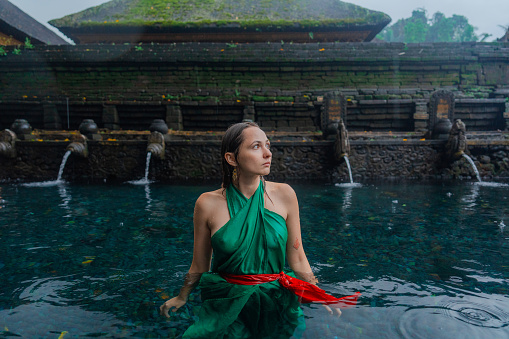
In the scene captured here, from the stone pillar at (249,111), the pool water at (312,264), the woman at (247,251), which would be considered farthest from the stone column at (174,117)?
the woman at (247,251)

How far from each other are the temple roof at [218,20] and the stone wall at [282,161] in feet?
26.5

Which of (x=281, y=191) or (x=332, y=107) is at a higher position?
(x=332, y=107)

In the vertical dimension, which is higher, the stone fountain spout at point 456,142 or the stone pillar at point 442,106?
the stone pillar at point 442,106

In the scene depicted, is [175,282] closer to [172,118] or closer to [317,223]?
[317,223]

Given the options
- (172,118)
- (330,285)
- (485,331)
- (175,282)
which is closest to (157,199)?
(175,282)

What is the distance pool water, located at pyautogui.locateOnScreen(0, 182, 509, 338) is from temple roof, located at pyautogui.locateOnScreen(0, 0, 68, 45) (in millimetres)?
17909

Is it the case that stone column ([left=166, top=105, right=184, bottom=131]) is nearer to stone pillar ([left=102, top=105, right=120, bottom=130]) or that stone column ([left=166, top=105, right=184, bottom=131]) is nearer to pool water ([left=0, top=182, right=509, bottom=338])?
stone pillar ([left=102, top=105, right=120, bottom=130])

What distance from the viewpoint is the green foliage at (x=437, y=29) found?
53.3 meters

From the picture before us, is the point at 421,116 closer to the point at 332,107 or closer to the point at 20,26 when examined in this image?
the point at 332,107

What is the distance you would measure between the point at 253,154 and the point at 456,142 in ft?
32.5

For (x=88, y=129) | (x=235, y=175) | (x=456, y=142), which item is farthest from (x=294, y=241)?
(x=88, y=129)

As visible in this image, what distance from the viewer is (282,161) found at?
10.5m

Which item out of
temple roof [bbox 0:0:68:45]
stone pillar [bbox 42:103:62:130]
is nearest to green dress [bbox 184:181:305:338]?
stone pillar [bbox 42:103:62:130]

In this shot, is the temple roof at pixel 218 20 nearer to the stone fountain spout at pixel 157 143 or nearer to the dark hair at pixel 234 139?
the stone fountain spout at pixel 157 143
